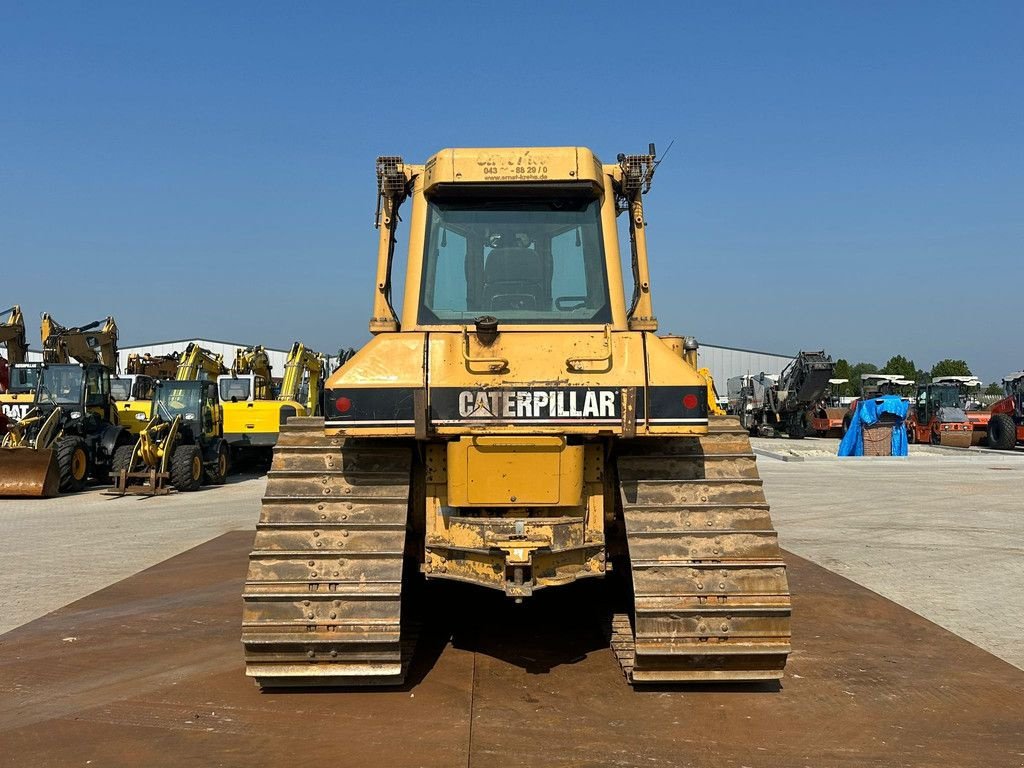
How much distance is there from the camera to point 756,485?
4.94 meters

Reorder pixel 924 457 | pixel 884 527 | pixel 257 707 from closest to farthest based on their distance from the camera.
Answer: pixel 257 707, pixel 884 527, pixel 924 457

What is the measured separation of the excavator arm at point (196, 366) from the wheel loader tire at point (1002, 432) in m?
24.8

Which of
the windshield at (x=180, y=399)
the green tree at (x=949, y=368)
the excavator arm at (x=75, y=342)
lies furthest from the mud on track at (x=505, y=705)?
the green tree at (x=949, y=368)

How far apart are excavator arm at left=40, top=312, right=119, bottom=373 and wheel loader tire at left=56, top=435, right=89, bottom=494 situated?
2.77 meters

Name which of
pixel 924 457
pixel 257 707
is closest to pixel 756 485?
pixel 257 707

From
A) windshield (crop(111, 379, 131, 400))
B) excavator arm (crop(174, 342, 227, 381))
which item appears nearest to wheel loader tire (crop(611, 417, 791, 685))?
excavator arm (crop(174, 342, 227, 381))

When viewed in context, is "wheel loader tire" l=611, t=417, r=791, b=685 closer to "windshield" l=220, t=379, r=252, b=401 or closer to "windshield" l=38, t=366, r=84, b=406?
"windshield" l=38, t=366, r=84, b=406

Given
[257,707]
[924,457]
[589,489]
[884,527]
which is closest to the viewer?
[257,707]

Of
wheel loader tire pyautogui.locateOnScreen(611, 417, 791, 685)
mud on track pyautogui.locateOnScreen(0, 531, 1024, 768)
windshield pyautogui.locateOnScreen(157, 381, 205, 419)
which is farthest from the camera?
windshield pyautogui.locateOnScreen(157, 381, 205, 419)

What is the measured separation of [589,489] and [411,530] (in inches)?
44.1

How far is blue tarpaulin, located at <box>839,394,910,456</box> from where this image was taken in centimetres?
2567

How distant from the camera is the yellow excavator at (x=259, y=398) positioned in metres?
20.2

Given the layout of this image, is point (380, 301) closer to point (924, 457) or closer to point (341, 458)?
point (341, 458)

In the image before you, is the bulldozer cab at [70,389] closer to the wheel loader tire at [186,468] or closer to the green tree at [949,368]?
the wheel loader tire at [186,468]
